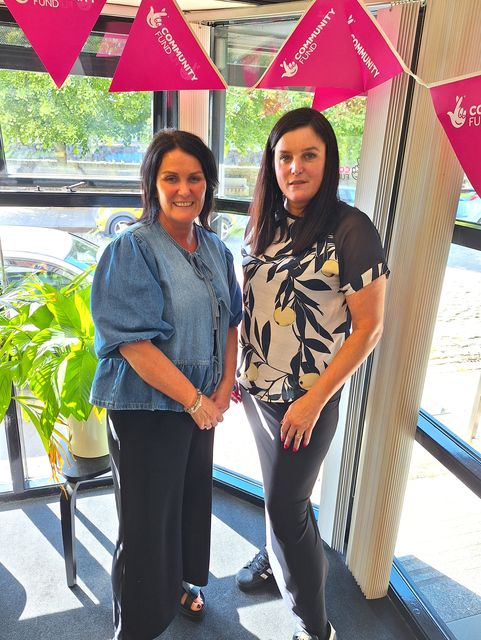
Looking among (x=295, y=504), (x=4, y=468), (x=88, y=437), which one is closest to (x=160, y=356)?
(x=295, y=504)

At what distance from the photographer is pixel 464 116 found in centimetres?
109

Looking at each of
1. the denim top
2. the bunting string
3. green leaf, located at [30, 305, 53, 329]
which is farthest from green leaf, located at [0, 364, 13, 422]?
the bunting string

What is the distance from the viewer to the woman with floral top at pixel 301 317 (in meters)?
1.21

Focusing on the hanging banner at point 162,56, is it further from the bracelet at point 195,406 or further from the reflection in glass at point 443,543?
the reflection in glass at point 443,543

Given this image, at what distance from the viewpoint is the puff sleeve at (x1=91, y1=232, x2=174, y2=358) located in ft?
3.62

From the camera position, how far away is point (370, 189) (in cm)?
149

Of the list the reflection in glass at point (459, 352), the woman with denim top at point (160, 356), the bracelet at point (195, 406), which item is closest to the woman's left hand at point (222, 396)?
the woman with denim top at point (160, 356)

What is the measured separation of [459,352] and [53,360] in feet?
4.13

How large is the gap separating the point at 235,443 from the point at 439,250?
1462 millimetres

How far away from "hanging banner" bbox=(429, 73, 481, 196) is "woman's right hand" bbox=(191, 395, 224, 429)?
0.82 metres

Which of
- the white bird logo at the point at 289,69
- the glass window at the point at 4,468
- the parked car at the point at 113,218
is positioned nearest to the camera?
the white bird logo at the point at 289,69

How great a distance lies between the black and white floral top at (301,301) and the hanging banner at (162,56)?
18.7 inches

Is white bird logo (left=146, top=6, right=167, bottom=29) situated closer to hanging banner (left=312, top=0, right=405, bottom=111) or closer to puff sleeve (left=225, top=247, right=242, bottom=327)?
hanging banner (left=312, top=0, right=405, bottom=111)

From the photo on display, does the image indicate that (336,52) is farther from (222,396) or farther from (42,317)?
(42,317)
